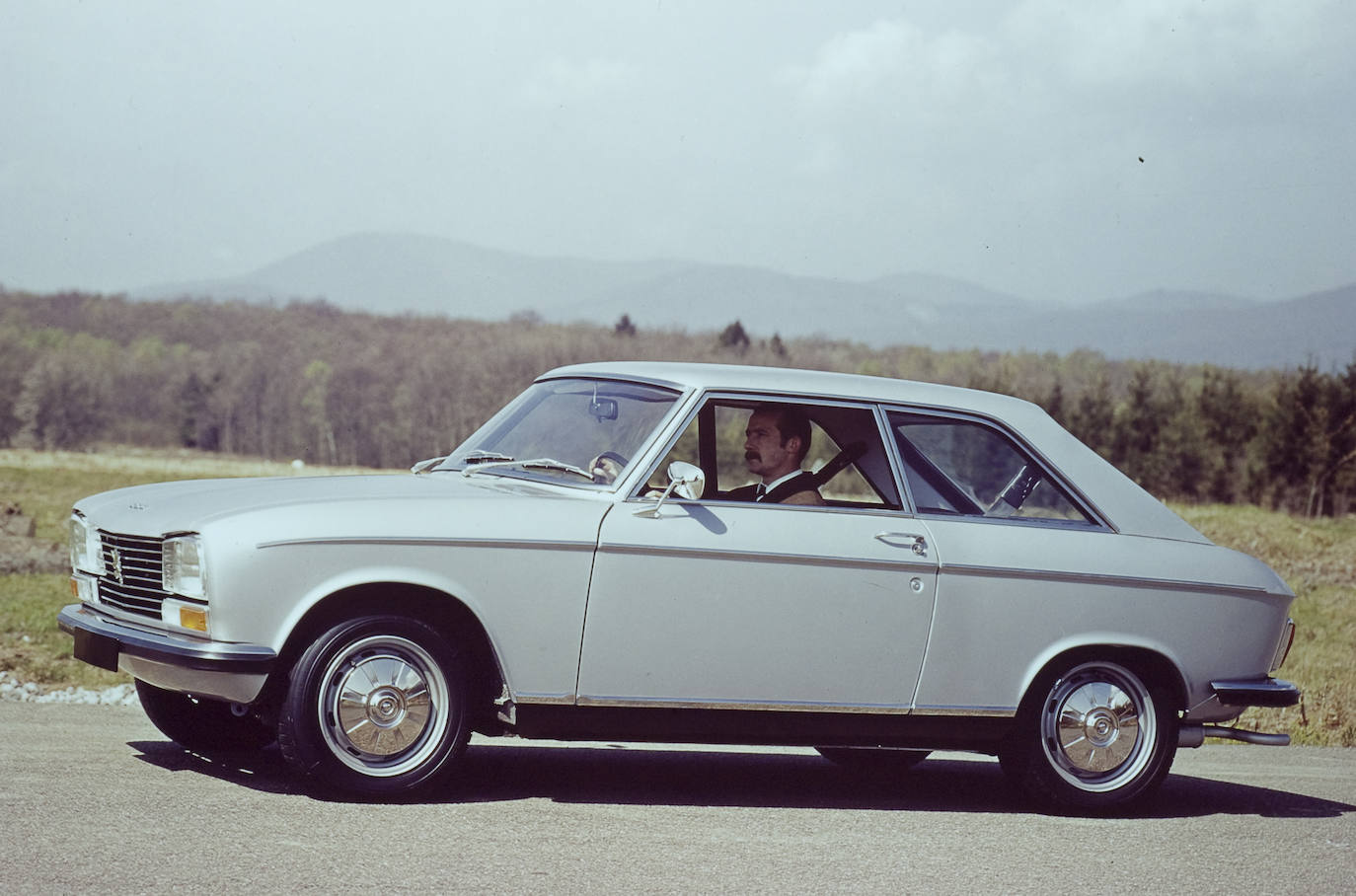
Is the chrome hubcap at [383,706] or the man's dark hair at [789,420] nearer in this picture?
the chrome hubcap at [383,706]

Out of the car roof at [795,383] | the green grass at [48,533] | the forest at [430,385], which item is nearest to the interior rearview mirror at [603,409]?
the car roof at [795,383]

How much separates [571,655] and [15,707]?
3.60m

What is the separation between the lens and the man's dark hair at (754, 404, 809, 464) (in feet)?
22.9

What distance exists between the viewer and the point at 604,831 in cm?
580

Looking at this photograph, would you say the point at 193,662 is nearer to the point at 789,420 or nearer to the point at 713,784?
the point at 713,784

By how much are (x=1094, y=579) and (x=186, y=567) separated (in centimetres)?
375

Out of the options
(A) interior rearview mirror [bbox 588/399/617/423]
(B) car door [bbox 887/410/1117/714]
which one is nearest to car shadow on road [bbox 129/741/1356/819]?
(B) car door [bbox 887/410/1117/714]

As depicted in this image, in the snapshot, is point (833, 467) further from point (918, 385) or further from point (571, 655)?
point (571, 655)

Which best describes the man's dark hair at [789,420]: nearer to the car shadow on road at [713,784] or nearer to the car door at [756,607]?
the car door at [756,607]

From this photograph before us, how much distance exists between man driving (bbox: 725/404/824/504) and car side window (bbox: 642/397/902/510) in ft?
0.16

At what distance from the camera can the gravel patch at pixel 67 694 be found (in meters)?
9.78

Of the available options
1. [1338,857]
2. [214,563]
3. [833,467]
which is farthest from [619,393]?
[1338,857]

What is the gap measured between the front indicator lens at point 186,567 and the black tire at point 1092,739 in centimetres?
344

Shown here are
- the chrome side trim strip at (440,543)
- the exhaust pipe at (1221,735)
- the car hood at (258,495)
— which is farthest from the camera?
the exhaust pipe at (1221,735)
